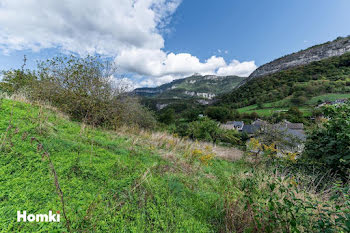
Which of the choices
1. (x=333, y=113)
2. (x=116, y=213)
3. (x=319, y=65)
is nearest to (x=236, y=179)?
(x=116, y=213)

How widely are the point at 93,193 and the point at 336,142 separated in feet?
19.4

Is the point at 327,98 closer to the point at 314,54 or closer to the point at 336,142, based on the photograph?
the point at 336,142

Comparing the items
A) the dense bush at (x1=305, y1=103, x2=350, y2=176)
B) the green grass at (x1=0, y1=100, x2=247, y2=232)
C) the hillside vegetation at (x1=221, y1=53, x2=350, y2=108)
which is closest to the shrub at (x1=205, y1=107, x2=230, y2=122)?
the hillside vegetation at (x1=221, y1=53, x2=350, y2=108)

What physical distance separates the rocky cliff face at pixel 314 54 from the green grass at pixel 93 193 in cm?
12320

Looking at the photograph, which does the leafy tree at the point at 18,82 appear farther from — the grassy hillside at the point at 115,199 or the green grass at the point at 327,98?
the green grass at the point at 327,98

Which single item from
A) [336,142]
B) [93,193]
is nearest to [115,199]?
[93,193]

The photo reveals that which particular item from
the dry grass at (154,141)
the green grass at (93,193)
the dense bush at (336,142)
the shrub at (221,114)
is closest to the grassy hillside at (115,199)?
the green grass at (93,193)

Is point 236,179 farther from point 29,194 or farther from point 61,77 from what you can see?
point 61,77

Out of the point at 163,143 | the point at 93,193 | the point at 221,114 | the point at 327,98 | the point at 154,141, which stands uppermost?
the point at 93,193

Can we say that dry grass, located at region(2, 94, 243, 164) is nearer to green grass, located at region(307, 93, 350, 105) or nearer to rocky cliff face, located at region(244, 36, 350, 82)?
green grass, located at region(307, 93, 350, 105)

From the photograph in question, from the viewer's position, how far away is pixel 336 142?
3.67m

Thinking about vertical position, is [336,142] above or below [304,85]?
below

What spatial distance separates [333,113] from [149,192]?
572 centimetres

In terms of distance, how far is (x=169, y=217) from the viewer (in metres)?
2.04
